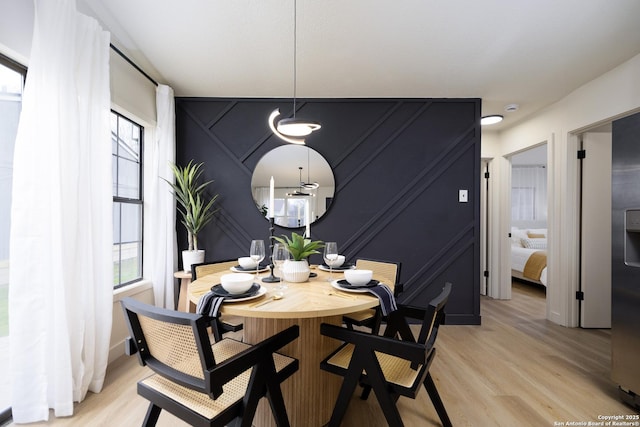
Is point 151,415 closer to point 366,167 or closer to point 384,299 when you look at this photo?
point 384,299

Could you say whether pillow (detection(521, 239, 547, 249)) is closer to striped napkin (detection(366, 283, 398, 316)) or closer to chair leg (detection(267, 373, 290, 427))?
striped napkin (detection(366, 283, 398, 316))

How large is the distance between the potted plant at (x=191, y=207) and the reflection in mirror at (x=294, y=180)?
550 mm

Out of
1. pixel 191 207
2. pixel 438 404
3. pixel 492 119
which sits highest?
pixel 492 119

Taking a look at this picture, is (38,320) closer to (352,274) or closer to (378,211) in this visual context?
(352,274)

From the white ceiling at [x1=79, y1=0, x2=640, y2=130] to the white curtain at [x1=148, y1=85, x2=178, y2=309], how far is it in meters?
0.31

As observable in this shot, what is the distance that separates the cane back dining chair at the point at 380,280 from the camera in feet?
5.97

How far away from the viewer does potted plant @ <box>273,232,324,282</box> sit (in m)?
1.61

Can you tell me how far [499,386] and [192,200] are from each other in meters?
3.00

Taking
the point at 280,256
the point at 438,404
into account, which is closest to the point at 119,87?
the point at 280,256

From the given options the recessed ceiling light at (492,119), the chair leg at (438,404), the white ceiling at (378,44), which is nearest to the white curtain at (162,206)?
the white ceiling at (378,44)

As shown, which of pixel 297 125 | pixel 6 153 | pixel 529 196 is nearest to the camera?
pixel 6 153

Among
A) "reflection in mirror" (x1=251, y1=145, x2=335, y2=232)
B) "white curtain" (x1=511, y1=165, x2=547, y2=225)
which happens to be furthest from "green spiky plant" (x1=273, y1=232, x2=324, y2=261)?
"white curtain" (x1=511, y1=165, x2=547, y2=225)

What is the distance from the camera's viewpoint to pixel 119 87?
239cm

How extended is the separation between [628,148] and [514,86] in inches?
56.9
